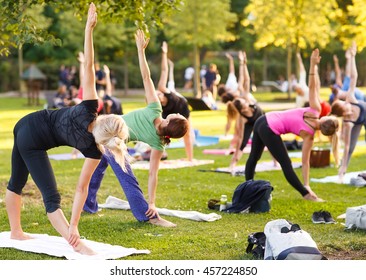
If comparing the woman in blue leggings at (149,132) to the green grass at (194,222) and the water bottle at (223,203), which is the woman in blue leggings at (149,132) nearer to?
the green grass at (194,222)

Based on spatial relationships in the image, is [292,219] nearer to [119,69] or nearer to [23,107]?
[23,107]

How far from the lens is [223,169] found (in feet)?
46.8

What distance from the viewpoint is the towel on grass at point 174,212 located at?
946 centimetres

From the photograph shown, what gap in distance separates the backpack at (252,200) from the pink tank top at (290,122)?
3.21ft

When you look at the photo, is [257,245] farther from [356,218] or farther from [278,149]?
[278,149]

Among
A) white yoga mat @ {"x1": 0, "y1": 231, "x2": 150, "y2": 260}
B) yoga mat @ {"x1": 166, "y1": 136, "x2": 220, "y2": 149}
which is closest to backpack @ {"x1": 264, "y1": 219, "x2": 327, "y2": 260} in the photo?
white yoga mat @ {"x1": 0, "y1": 231, "x2": 150, "y2": 260}

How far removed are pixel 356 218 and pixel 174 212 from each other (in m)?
2.17

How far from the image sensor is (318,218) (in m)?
9.37

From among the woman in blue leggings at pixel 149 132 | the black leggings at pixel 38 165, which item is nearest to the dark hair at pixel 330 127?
the woman in blue leggings at pixel 149 132

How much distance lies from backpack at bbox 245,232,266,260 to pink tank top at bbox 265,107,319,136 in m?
3.32

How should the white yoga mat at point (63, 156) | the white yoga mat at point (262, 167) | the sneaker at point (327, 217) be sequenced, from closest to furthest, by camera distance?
1. the sneaker at point (327, 217)
2. the white yoga mat at point (262, 167)
3. the white yoga mat at point (63, 156)

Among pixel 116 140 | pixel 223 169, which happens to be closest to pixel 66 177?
pixel 223 169

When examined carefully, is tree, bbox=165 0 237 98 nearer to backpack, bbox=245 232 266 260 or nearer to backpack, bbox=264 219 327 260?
backpack, bbox=245 232 266 260

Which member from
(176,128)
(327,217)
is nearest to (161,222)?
(176,128)
